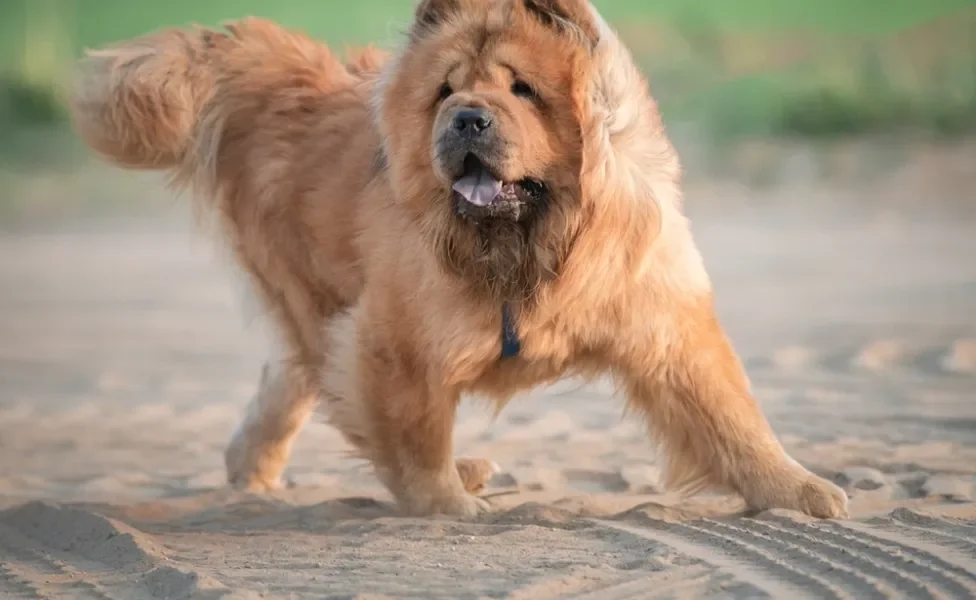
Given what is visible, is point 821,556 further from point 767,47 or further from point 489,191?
point 767,47

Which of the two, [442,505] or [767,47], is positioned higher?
[767,47]

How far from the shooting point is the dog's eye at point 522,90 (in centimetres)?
401

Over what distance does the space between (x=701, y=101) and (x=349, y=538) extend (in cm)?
921

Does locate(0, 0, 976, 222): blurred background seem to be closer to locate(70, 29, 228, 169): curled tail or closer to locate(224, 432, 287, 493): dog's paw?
locate(70, 29, 228, 169): curled tail

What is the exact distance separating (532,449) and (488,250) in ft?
6.97

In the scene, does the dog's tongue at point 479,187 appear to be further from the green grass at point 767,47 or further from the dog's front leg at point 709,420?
the green grass at point 767,47

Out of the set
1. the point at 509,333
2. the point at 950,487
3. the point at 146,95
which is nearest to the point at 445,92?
the point at 509,333

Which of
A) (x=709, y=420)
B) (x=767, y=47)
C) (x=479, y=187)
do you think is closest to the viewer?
(x=479, y=187)

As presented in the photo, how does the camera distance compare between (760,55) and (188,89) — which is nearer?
(188,89)

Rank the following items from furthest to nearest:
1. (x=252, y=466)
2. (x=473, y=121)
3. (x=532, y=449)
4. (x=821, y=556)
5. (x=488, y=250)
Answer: (x=532, y=449) → (x=252, y=466) → (x=488, y=250) → (x=473, y=121) → (x=821, y=556)

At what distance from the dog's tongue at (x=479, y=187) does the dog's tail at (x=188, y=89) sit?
5.14 feet

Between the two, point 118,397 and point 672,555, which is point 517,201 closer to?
point 672,555

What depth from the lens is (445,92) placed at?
13.6ft

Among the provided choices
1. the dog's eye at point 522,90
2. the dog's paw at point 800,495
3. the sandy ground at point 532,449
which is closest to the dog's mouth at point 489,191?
the dog's eye at point 522,90
